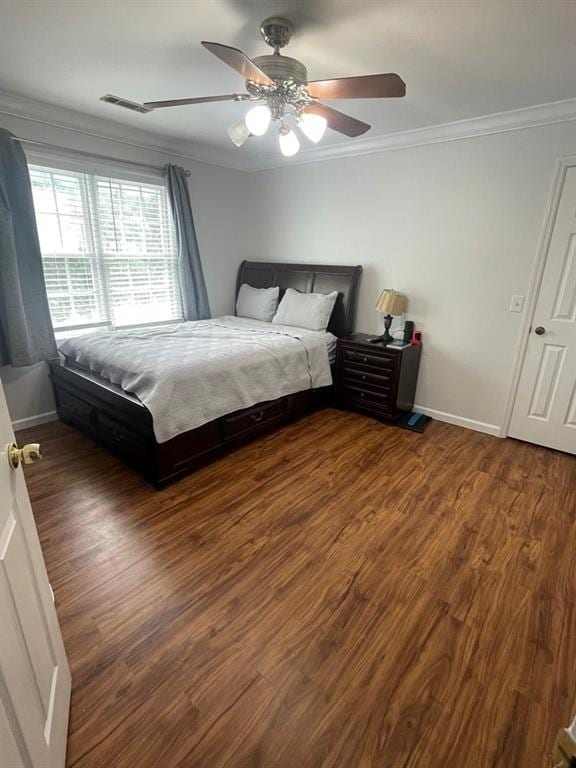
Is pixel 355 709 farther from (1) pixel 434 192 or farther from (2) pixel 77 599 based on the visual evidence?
(1) pixel 434 192

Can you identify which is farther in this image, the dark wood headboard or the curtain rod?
the dark wood headboard

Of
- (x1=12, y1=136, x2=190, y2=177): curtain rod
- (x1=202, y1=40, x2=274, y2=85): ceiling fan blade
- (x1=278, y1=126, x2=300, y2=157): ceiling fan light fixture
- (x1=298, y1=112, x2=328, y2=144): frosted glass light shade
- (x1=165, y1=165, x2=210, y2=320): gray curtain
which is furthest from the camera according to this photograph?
(x1=165, y1=165, x2=210, y2=320): gray curtain

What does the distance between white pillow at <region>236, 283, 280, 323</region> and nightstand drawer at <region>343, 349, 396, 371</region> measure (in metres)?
1.11

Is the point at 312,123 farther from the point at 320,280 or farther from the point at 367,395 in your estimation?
the point at 367,395

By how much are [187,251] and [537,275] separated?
3200 millimetres

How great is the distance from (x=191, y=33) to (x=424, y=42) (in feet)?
3.78

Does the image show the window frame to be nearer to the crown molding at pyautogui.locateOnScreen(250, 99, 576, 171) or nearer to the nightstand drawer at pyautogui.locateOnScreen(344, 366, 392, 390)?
the crown molding at pyautogui.locateOnScreen(250, 99, 576, 171)

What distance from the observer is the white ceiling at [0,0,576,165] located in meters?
1.66

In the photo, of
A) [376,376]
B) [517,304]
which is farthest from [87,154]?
[517,304]

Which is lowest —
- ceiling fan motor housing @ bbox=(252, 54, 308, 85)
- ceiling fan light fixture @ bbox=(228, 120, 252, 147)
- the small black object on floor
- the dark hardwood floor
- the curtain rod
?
the dark hardwood floor

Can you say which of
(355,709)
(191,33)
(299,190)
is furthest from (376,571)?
(299,190)

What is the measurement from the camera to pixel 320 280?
402 centimetres

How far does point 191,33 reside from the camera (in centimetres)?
186

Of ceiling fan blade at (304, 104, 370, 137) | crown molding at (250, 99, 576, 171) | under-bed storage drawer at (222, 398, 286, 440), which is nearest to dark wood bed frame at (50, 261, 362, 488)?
under-bed storage drawer at (222, 398, 286, 440)
